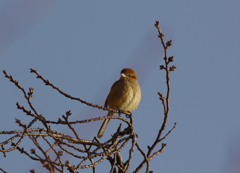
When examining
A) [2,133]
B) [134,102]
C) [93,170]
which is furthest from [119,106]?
[2,133]

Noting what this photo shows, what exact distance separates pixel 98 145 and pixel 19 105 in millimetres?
966

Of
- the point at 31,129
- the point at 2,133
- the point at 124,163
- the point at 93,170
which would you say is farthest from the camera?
the point at 124,163

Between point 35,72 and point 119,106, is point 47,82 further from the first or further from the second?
point 119,106

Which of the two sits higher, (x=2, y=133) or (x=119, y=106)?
(x=119, y=106)

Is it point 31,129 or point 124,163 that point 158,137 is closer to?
point 124,163

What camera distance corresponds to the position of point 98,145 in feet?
11.2

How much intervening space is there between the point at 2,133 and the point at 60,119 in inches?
17.4

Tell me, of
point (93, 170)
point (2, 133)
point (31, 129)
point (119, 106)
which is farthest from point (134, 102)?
point (2, 133)

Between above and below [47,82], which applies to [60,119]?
below

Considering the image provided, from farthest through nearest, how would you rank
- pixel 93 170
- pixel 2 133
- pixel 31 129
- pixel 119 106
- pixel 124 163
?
1. pixel 119 106
2. pixel 124 163
3. pixel 93 170
4. pixel 31 129
5. pixel 2 133

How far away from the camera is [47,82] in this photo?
8.77 feet

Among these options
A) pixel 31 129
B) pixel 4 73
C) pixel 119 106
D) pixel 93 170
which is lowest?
pixel 93 170

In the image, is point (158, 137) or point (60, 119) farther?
point (158, 137)

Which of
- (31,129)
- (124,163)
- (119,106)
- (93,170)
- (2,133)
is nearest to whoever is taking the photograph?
(2,133)
